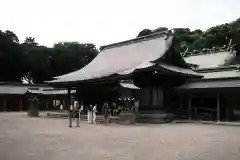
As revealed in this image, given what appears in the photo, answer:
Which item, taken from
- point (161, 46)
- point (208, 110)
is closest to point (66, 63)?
point (161, 46)

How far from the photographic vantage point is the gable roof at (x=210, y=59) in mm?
36172

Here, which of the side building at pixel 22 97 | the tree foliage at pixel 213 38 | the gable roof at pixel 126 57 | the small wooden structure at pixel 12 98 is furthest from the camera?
the tree foliage at pixel 213 38

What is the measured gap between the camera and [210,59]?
38656 mm

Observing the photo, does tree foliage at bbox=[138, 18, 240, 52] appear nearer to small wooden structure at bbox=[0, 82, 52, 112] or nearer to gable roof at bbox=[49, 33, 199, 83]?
gable roof at bbox=[49, 33, 199, 83]

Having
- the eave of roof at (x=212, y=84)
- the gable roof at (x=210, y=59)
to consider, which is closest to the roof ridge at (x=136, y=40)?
the gable roof at (x=210, y=59)

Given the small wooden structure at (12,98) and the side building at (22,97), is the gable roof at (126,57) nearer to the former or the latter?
the side building at (22,97)

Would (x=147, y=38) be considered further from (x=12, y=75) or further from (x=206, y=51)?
(x=12, y=75)

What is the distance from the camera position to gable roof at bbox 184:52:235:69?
36.2m

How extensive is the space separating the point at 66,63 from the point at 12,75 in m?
10.9

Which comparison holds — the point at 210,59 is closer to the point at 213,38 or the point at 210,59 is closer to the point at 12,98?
the point at 213,38

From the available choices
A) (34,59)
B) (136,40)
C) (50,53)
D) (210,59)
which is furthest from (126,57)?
(50,53)

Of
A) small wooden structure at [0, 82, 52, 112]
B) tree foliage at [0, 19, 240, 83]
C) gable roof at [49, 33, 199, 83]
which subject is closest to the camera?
gable roof at [49, 33, 199, 83]

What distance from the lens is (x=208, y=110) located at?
84.1 ft

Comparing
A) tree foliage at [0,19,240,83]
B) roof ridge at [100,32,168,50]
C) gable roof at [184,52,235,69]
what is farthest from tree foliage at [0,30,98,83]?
gable roof at [184,52,235,69]
